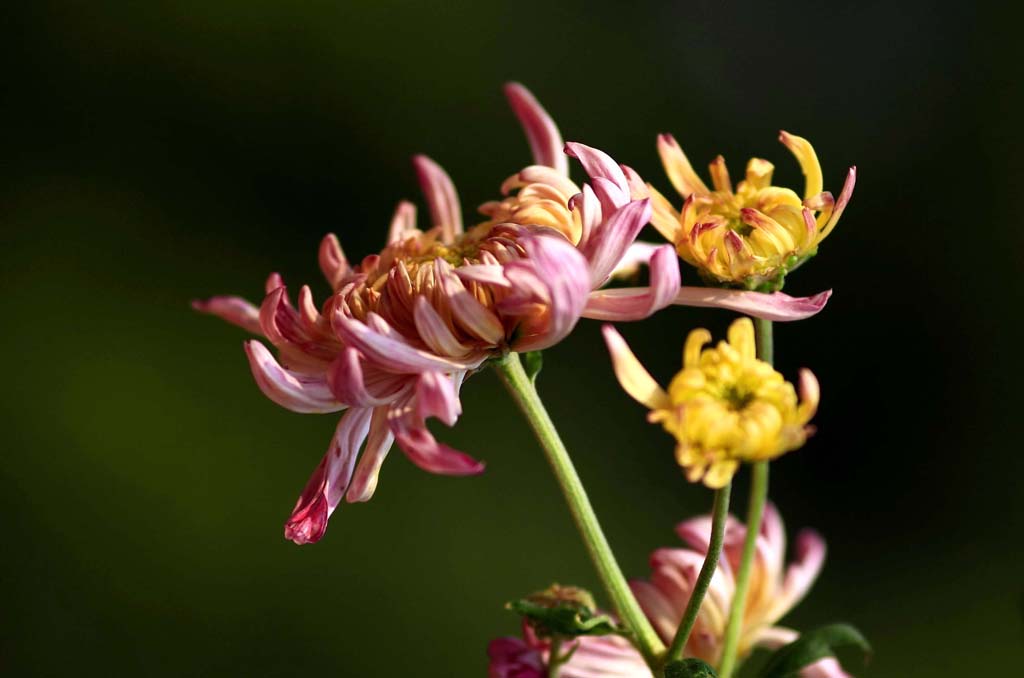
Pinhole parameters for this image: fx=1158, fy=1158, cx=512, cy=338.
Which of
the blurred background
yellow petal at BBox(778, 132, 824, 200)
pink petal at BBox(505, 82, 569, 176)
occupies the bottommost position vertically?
yellow petal at BBox(778, 132, 824, 200)

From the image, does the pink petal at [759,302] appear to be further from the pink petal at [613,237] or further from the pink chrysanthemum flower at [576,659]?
the pink chrysanthemum flower at [576,659]

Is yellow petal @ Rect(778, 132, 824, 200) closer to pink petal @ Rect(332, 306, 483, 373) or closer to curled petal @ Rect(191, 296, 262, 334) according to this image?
pink petal @ Rect(332, 306, 483, 373)

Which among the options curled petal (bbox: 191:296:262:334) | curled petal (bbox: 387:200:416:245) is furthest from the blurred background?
curled petal (bbox: 191:296:262:334)

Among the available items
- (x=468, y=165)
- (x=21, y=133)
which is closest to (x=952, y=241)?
(x=468, y=165)

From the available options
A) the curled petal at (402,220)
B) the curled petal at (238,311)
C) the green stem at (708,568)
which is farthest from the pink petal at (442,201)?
the green stem at (708,568)

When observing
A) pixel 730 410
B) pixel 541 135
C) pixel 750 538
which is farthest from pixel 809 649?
pixel 541 135

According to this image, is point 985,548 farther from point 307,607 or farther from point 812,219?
point 812,219
